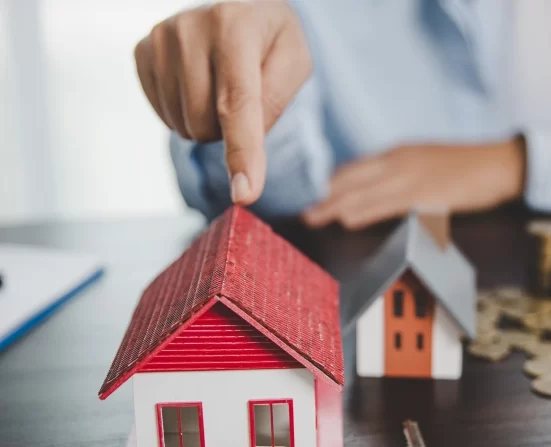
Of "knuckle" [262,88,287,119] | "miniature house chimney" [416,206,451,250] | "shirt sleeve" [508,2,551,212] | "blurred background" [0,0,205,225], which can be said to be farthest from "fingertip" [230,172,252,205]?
"blurred background" [0,0,205,225]

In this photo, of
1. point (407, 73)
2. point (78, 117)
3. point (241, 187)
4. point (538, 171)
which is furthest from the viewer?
point (78, 117)

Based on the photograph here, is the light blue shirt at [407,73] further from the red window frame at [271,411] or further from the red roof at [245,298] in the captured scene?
the red window frame at [271,411]

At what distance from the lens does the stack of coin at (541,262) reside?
742mm

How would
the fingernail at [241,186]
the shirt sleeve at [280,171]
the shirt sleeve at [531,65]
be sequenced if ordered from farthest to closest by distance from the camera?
the shirt sleeve at [531,65] → the shirt sleeve at [280,171] → the fingernail at [241,186]

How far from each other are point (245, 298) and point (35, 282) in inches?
19.7

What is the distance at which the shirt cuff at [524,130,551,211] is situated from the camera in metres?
1.11

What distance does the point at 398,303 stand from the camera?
56 cm

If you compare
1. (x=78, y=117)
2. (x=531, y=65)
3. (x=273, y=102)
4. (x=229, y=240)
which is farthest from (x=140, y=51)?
(x=78, y=117)

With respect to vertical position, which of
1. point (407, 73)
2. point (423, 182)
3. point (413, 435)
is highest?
point (407, 73)

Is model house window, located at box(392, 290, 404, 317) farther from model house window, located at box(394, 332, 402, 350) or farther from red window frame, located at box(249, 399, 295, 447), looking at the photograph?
red window frame, located at box(249, 399, 295, 447)

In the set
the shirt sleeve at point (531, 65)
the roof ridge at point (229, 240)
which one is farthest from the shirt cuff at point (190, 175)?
the shirt sleeve at point (531, 65)

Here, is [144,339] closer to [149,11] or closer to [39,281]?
[39,281]

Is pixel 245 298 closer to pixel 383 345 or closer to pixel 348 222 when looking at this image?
pixel 383 345

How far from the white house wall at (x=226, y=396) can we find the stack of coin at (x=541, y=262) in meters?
0.43
